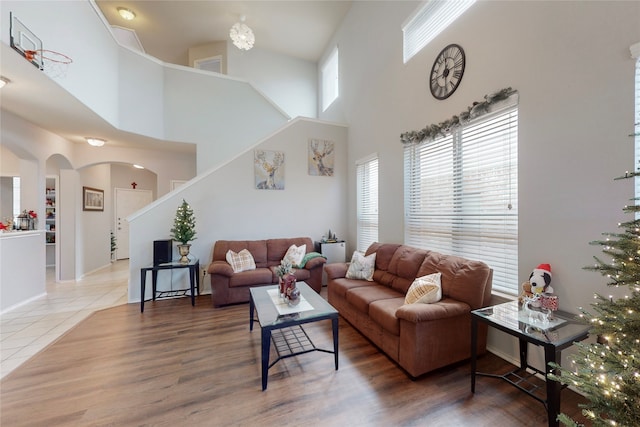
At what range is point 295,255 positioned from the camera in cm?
414

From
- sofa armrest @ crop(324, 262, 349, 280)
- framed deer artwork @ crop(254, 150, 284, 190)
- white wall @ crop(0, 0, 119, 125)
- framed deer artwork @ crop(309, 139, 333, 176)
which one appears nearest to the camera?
white wall @ crop(0, 0, 119, 125)

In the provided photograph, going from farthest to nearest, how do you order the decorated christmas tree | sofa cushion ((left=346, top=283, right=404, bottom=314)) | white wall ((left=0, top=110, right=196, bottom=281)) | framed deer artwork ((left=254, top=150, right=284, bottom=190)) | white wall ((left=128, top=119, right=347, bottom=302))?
framed deer artwork ((left=254, top=150, right=284, bottom=190)) < white wall ((left=128, top=119, right=347, bottom=302)) < white wall ((left=0, top=110, right=196, bottom=281)) < sofa cushion ((left=346, top=283, right=404, bottom=314)) < the decorated christmas tree

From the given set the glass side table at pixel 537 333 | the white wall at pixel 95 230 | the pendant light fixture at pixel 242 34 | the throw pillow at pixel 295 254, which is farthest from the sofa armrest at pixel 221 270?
the pendant light fixture at pixel 242 34

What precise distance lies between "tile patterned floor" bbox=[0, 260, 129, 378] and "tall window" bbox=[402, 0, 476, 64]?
5499mm

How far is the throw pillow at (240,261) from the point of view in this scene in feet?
12.6

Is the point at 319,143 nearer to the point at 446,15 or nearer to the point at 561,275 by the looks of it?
the point at 446,15

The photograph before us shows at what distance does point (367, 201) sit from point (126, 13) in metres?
6.40

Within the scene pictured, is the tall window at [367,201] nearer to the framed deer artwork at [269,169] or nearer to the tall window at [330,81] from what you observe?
the framed deer artwork at [269,169]

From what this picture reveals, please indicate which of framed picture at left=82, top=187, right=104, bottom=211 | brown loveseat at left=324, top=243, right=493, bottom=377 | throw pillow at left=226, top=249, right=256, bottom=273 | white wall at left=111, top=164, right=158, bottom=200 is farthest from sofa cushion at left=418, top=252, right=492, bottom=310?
white wall at left=111, top=164, right=158, bottom=200

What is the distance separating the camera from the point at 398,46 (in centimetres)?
366

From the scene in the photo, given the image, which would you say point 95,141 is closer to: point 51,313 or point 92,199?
point 92,199

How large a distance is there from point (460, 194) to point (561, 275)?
3.76ft

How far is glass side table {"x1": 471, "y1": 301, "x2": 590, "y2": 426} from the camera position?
1444mm

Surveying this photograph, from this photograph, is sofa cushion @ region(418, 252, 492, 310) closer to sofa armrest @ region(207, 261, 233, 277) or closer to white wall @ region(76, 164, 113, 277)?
sofa armrest @ region(207, 261, 233, 277)
